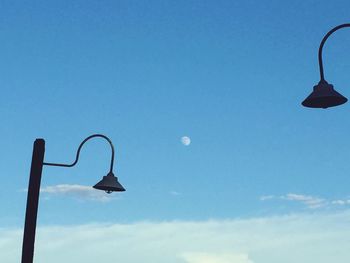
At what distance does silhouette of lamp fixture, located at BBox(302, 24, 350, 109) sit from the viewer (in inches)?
383

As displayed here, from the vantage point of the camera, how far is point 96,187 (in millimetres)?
13453

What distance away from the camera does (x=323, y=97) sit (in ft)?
32.0

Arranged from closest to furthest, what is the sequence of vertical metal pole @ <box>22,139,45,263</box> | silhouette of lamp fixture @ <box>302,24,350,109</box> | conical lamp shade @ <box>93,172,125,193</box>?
silhouette of lamp fixture @ <box>302,24,350,109</box>, vertical metal pole @ <box>22,139,45,263</box>, conical lamp shade @ <box>93,172,125,193</box>

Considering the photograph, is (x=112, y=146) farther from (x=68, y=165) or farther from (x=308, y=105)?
(x=308, y=105)

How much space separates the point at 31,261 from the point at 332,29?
7533 millimetres

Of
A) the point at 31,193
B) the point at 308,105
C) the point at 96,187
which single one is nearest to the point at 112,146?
the point at 96,187

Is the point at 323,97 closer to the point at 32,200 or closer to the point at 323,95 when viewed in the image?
the point at 323,95

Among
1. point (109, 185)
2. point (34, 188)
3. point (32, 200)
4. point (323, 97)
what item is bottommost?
point (32, 200)

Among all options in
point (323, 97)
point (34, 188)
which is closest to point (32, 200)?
point (34, 188)

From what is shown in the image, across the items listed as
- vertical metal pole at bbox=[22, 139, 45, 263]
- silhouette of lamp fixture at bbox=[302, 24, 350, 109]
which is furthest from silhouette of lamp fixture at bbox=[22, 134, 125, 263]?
silhouette of lamp fixture at bbox=[302, 24, 350, 109]

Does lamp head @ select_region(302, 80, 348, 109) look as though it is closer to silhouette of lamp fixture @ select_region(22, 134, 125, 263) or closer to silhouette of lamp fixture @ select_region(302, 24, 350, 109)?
silhouette of lamp fixture @ select_region(302, 24, 350, 109)

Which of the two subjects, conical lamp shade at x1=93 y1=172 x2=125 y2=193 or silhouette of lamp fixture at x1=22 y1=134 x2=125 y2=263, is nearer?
silhouette of lamp fixture at x1=22 y1=134 x2=125 y2=263

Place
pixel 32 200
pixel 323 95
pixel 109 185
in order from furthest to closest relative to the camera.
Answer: pixel 109 185
pixel 32 200
pixel 323 95

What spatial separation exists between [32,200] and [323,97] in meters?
6.54
